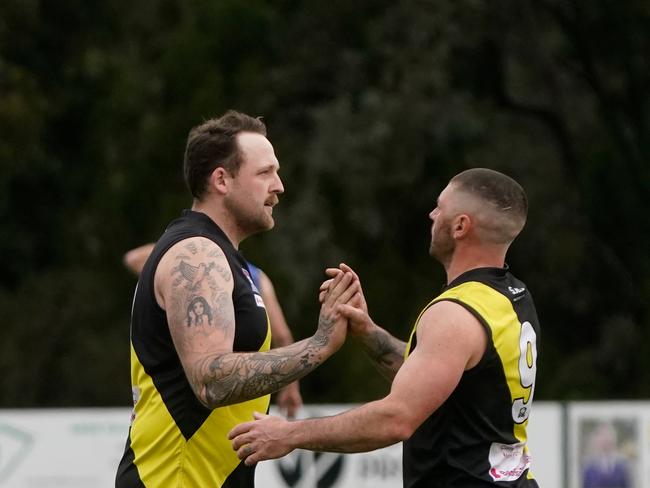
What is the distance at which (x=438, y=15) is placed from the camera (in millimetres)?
21156

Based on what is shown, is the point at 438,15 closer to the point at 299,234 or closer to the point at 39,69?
the point at 299,234

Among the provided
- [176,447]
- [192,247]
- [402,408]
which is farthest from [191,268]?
[402,408]

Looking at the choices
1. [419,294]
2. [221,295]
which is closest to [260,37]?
[419,294]

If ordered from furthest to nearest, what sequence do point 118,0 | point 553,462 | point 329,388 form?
point 118,0
point 329,388
point 553,462

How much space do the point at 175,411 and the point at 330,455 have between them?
266 inches

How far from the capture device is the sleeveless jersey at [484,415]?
485 centimetres

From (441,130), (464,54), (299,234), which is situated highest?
(464,54)

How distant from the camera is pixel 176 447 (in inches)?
194

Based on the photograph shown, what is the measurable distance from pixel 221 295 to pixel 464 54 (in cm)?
1789

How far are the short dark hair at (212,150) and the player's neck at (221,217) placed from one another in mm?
43

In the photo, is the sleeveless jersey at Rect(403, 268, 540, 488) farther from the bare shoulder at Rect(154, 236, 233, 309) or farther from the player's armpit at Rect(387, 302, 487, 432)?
the bare shoulder at Rect(154, 236, 233, 309)

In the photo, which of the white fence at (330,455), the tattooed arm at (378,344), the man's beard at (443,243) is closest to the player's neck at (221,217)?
the tattooed arm at (378,344)

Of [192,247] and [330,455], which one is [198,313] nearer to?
[192,247]

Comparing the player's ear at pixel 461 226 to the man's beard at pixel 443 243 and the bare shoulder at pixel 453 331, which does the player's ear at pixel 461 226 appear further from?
the bare shoulder at pixel 453 331
